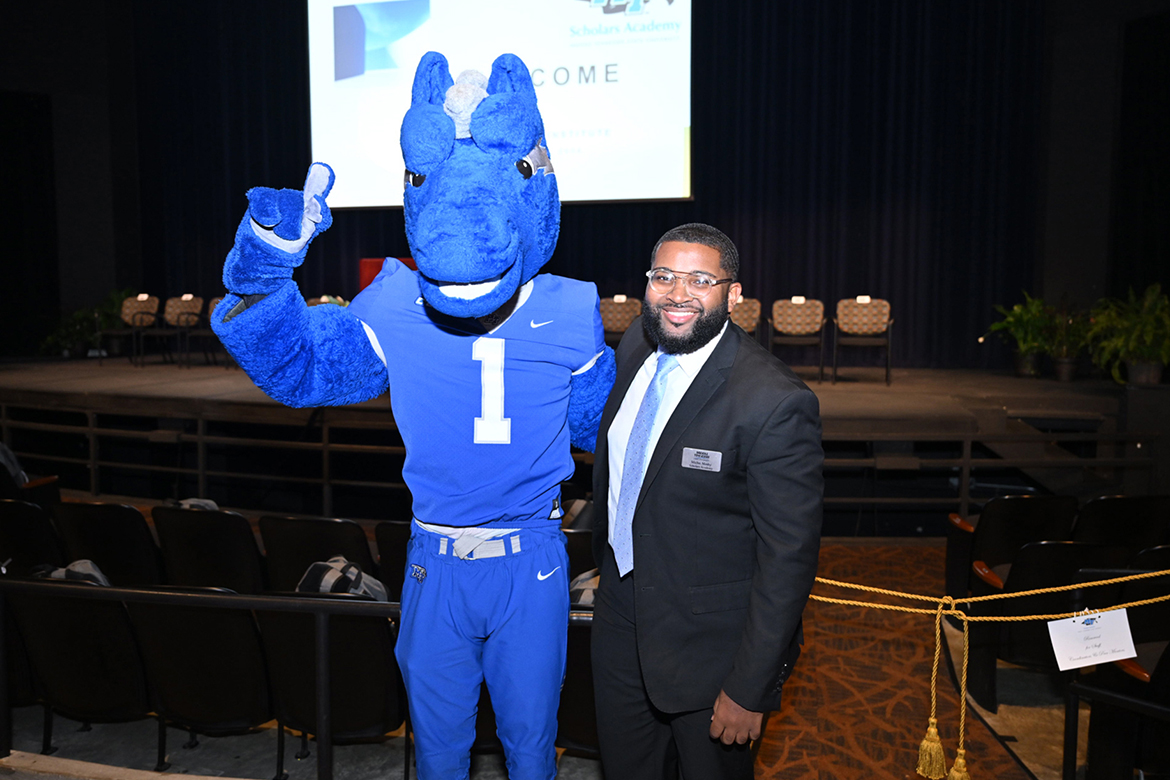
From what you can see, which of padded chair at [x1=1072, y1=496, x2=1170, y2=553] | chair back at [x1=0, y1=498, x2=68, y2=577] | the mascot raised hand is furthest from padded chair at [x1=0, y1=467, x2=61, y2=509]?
padded chair at [x1=1072, y1=496, x2=1170, y2=553]

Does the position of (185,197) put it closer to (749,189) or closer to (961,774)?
(749,189)

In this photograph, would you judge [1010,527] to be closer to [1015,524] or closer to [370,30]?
[1015,524]

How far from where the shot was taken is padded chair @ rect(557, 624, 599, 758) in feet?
7.90

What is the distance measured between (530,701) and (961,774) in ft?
4.21

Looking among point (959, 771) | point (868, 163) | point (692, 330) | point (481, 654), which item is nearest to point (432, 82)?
point (692, 330)

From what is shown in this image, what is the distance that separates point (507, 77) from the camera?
159 centimetres

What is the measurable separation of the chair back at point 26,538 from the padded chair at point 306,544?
3.10 ft

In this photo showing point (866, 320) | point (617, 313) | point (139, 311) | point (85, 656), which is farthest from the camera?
point (139, 311)

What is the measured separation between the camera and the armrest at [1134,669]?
2.49 meters

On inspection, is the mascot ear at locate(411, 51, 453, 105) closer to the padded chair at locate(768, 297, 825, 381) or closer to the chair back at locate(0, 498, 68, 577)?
the chair back at locate(0, 498, 68, 577)

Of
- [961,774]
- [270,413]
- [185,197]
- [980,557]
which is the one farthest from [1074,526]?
[185,197]

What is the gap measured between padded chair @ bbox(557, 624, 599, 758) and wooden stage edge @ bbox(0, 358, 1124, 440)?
11.3 feet

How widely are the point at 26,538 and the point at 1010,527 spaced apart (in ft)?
14.8

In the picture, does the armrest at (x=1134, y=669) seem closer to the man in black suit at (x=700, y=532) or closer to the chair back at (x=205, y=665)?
the man in black suit at (x=700, y=532)
